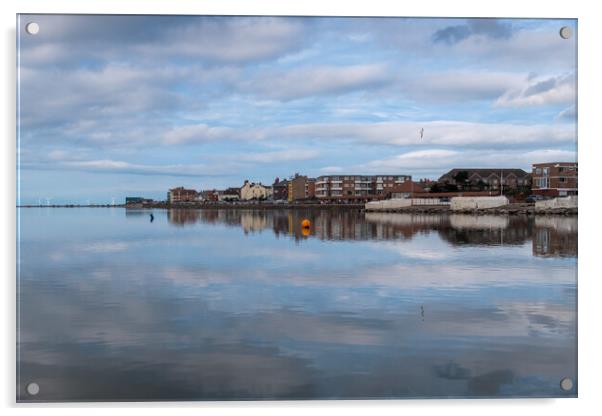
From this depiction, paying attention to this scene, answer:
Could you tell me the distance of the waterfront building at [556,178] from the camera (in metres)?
7.46

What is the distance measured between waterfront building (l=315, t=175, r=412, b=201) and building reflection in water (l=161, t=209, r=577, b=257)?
6.57 ft

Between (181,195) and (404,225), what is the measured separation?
7750mm

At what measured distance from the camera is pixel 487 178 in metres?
9.93

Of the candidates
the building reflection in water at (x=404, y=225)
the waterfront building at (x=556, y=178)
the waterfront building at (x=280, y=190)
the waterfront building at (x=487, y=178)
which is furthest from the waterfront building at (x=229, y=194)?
the waterfront building at (x=556, y=178)

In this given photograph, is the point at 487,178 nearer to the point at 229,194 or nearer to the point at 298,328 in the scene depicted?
the point at 298,328

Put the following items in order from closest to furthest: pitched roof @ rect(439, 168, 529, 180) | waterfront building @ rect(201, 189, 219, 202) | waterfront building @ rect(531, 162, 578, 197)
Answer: waterfront building @ rect(531, 162, 578, 197) < pitched roof @ rect(439, 168, 529, 180) < waterfront building @ rect(201, 189, 219, 202)

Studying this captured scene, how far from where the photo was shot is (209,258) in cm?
1386

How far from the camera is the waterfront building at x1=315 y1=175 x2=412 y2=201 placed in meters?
10.1

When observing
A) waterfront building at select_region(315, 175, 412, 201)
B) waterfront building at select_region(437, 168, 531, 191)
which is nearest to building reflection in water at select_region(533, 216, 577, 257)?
waterfront building at select_region(437, 168, 531, 191)

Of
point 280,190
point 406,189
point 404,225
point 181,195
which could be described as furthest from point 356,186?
point 404,225

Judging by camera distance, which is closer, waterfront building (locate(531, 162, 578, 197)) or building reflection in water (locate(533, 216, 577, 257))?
building reflection in water (locate(533, 216, 577, 257))

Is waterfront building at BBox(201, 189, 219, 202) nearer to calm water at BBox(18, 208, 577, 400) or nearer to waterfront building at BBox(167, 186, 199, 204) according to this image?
waterfront building at BBox(167, 186, 199, 204)
